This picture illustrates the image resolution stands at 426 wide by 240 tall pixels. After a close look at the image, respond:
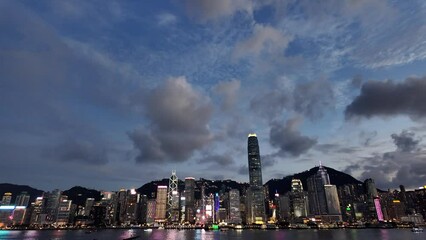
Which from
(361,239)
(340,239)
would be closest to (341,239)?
(340,239)

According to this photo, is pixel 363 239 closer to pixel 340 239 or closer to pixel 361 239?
pixel 361 239

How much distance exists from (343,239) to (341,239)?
2.96 ft

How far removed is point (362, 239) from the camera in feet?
463

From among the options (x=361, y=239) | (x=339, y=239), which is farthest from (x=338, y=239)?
(x=361, y=239)

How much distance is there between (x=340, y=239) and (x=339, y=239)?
1.39ft

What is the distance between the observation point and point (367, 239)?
14150cm

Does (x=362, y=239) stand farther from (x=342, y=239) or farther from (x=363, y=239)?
(x=342, y=239)

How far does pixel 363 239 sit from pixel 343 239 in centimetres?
921

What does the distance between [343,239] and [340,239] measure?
131 centimetres

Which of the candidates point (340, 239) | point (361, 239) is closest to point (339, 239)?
point (340, 239)

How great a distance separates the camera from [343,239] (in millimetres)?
140875

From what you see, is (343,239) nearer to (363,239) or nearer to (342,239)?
(342,239)

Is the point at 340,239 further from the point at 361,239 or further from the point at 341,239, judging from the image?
the point at 361,239

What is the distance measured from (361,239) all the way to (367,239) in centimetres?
285
